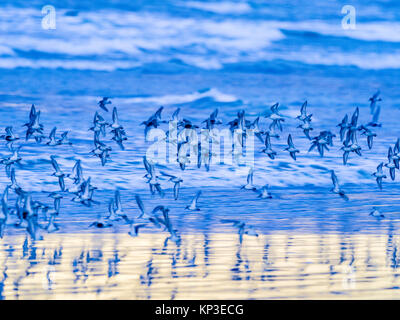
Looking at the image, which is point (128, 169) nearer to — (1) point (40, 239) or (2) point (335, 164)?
(2) point (335, 164)

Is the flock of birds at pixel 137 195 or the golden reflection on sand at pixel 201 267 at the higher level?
the flock of birds at pixel 137 195

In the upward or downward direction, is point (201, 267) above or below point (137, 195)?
below

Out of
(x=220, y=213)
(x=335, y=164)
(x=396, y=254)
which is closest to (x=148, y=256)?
(x=396, y=254)

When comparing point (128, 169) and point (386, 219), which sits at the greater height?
point (128, 169)

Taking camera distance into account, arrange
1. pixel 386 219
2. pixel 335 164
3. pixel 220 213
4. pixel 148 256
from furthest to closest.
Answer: pixel 335 164 < pixel 220 213 < pixel 386 219 < pixel 148 256

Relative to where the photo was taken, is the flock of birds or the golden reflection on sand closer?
the golden reflection on sand

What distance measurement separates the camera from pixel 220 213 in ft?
41.6

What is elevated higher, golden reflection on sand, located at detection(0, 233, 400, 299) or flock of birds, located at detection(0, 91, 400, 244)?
flock of birds, located at detection(0, 91, 400, 244)

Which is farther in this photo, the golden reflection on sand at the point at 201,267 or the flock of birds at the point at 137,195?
the flock of birds at the point at 137,195

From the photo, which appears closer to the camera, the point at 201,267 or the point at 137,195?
the point at 201,267

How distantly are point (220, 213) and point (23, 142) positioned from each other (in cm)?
750

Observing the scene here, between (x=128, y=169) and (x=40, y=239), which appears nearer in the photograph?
(x=40, y=239)
